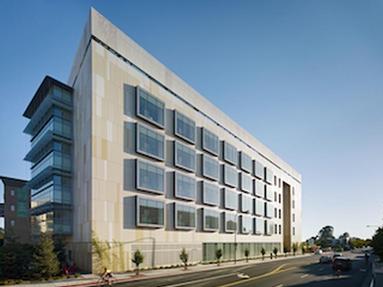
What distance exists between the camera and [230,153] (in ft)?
267

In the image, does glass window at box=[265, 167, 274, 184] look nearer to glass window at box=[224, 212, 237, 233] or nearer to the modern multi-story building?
glass window at box=[224, 212, 237, 233]

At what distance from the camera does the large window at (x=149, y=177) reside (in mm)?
50250

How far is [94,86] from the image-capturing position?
44844mm

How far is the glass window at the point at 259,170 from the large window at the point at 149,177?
45.1 metres

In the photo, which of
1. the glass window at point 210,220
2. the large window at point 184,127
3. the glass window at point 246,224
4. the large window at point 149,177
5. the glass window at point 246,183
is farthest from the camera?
the glass window at point 246,183

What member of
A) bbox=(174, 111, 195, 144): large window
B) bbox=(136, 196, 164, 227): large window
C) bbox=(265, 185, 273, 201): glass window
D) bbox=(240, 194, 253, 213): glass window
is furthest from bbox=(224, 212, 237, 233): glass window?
bbox=(265, 185, 273, 201): glass window

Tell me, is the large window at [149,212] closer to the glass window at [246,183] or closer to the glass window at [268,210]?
the glass window at [246,183]

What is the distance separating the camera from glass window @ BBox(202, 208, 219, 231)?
6738 centimetres

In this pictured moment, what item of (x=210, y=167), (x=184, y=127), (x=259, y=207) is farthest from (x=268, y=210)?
(x=184, y=127)

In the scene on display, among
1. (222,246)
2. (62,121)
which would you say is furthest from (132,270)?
(222,246)

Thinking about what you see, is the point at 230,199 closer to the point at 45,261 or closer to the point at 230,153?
the point at 230,153

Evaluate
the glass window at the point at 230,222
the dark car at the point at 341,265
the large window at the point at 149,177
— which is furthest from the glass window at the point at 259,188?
the dark car at the point at 341,265

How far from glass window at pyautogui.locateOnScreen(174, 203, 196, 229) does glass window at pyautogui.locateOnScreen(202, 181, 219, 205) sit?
475cm

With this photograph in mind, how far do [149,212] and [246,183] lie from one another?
135ft
